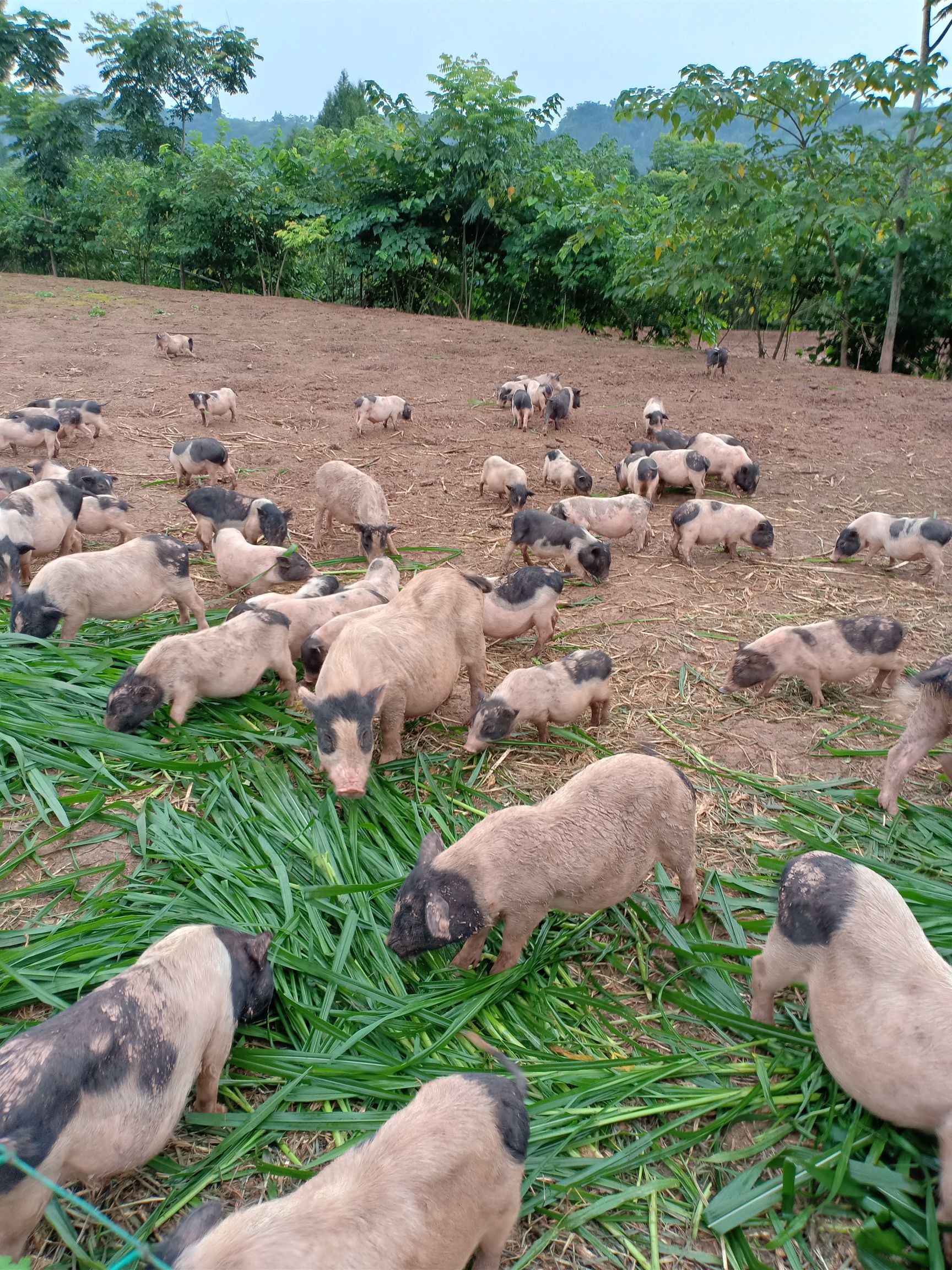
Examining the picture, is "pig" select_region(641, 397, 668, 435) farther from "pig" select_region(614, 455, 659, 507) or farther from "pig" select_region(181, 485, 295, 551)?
"pig" select_region(181, 485, 295, 551)

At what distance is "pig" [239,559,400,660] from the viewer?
609cm

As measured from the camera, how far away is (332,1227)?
87.2 inches

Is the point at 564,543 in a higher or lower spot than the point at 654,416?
lower

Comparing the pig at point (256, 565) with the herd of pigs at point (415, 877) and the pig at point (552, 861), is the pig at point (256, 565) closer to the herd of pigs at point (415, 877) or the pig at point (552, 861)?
the herd of pigs at point (415, 877)

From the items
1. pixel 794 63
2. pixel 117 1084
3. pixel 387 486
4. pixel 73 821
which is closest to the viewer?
pixel 117 1084

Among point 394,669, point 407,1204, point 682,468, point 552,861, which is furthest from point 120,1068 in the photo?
point 682,468

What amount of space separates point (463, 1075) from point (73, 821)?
2.53 metres

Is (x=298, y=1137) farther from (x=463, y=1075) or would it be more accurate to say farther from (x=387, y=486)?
(x=387, y=486)

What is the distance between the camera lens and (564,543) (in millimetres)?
7926

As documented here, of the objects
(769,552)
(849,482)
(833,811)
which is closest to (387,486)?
(769,552)

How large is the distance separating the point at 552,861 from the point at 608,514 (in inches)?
224

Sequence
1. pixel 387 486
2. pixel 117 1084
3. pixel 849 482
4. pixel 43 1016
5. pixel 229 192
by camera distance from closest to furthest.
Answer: pixel 117 1084
pixel 43 1016
pixel 387 486
pixel 849 482
pixel 229 192

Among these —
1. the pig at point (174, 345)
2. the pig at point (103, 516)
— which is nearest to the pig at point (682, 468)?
the pig at point (103, 516)

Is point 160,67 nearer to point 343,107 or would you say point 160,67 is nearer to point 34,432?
point 343,107
